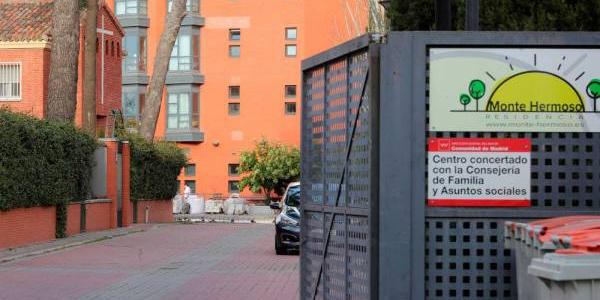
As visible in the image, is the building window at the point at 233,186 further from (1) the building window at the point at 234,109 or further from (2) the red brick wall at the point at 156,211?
(2) the red brick wall at the point at 156,211

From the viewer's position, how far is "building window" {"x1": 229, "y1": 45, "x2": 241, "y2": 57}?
68562mm

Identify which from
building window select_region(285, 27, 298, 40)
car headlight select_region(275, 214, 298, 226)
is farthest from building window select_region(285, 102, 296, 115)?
car headlight select_region(275, 214, 298, 226)

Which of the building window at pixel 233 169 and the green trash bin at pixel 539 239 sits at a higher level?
the building window at pixel 233 169

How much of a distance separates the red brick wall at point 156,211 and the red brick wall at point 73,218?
991 centimetres

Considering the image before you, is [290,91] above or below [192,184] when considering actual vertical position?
above

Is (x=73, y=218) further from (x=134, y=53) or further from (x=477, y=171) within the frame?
(x=134, y=53)

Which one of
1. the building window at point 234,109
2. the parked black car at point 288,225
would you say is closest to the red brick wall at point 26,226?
the parked black car at point 288,225

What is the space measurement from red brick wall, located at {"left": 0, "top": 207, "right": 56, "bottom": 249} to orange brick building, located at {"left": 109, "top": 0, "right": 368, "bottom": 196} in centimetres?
3908

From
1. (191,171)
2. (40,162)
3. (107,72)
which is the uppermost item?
(107,72)

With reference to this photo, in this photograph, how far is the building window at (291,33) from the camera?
67750 millimetres

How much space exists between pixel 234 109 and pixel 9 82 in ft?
73.6

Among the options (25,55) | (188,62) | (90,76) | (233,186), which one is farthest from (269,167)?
(90,76)

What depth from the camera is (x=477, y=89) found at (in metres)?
7.45

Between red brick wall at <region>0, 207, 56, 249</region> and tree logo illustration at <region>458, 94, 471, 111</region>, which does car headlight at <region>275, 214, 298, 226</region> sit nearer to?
red brick wall at <region>0, 207, 56, 249</region>
